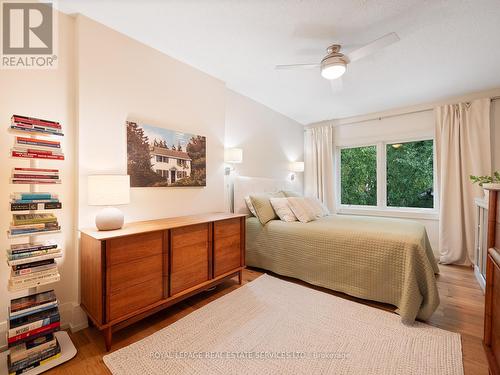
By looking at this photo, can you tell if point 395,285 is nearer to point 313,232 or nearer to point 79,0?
point 313,232

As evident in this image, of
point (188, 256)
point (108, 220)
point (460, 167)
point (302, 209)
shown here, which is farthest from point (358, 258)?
point (460, 167)

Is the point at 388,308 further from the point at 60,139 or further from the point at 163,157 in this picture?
the point at 60,139

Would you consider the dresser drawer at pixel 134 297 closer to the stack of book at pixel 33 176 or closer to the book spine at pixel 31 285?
the book spine at pixel 31 285

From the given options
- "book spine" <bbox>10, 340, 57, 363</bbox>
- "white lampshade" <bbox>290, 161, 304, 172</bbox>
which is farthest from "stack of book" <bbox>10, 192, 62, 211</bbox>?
Answer: "white lampshade" <bbox>290, 161, 304, 172</bbox>

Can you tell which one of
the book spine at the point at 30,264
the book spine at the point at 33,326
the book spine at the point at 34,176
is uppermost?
the book spine at the point at 34,176

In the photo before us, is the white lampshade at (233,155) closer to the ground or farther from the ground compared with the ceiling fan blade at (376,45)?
closer to the ground

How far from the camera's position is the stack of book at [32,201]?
1.36 m

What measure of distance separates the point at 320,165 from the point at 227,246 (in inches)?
113

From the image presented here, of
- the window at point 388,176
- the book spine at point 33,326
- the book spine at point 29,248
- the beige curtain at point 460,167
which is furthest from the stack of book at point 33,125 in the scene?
the beige curtain at point 460,167

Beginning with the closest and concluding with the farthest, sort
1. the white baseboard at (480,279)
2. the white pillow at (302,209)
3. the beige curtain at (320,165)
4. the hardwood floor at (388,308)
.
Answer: the hardwood floor at (388,308)
the white baseboard at (480,279)
the white pillow at (302,209)
the beige curtain at (320,165)

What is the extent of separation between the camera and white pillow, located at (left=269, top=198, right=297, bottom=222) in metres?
2.86

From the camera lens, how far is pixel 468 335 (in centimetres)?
168

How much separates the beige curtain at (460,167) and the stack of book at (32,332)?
4.43m

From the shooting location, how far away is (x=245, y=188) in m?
3.23
